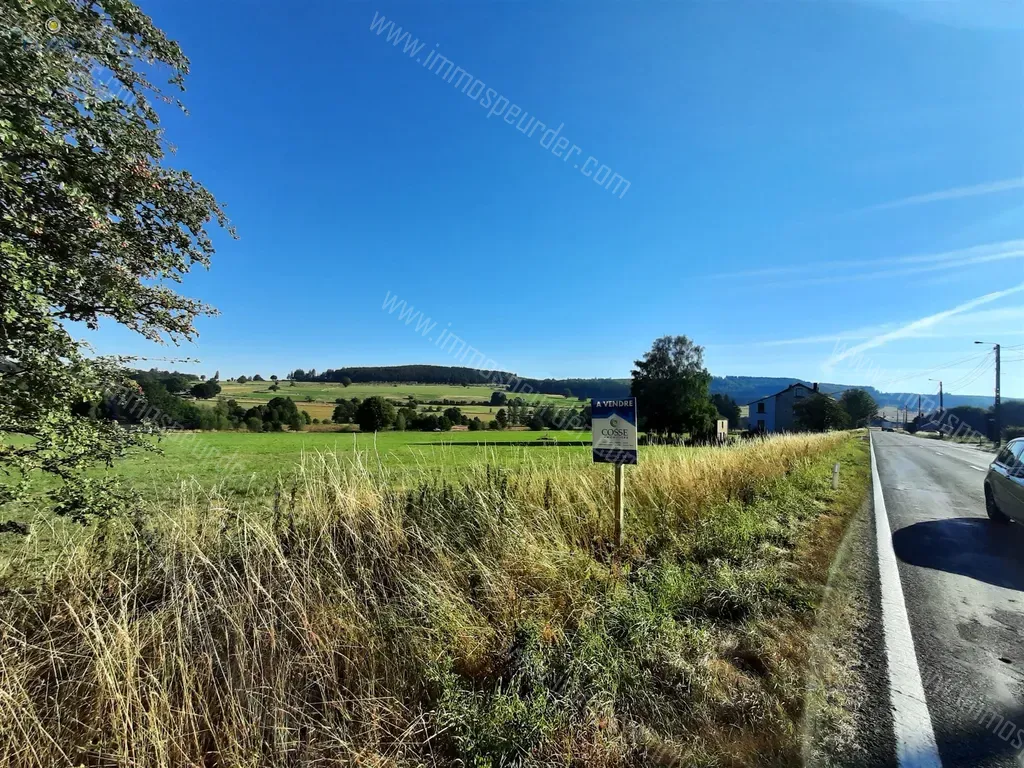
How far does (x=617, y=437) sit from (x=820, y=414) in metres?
77.5

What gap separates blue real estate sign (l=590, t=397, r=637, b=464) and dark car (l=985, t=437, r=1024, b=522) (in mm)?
6138

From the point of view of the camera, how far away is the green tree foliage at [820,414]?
2653 inches

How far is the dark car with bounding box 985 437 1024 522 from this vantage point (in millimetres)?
6612

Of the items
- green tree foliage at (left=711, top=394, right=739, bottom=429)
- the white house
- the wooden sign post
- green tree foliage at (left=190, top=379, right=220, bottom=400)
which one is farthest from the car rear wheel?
the white house

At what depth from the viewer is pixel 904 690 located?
2.85 meters

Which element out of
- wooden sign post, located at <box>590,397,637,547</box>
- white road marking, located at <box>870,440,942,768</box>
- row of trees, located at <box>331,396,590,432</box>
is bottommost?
row of trees, located at <box>331,396,590,432</box>

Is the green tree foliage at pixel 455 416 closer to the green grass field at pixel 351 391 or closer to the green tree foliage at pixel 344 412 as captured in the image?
the green grass field at pixel 351 391

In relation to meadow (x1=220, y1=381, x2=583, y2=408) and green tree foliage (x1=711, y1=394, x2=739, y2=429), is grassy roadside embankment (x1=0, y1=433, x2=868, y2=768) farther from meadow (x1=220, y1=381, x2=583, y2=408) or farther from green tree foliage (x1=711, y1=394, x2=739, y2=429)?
green tree foliage (x1=711, y1=394, x2=739, y2=429)

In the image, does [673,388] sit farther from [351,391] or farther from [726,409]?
[351,391]

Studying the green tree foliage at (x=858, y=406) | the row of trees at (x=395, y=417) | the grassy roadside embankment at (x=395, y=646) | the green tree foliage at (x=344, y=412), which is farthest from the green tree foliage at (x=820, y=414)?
the grassy roadside embankment at (x=395, y=646)

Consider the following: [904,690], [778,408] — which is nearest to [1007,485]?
[904,690]

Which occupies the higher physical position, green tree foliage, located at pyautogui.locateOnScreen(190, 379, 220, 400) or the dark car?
green tree foliage, located at pyautogui.locateOnScreen(190, 379, 220, 400)

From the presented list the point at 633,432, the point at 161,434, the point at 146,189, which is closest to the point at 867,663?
the point at 633,432

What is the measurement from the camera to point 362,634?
3.08 m
